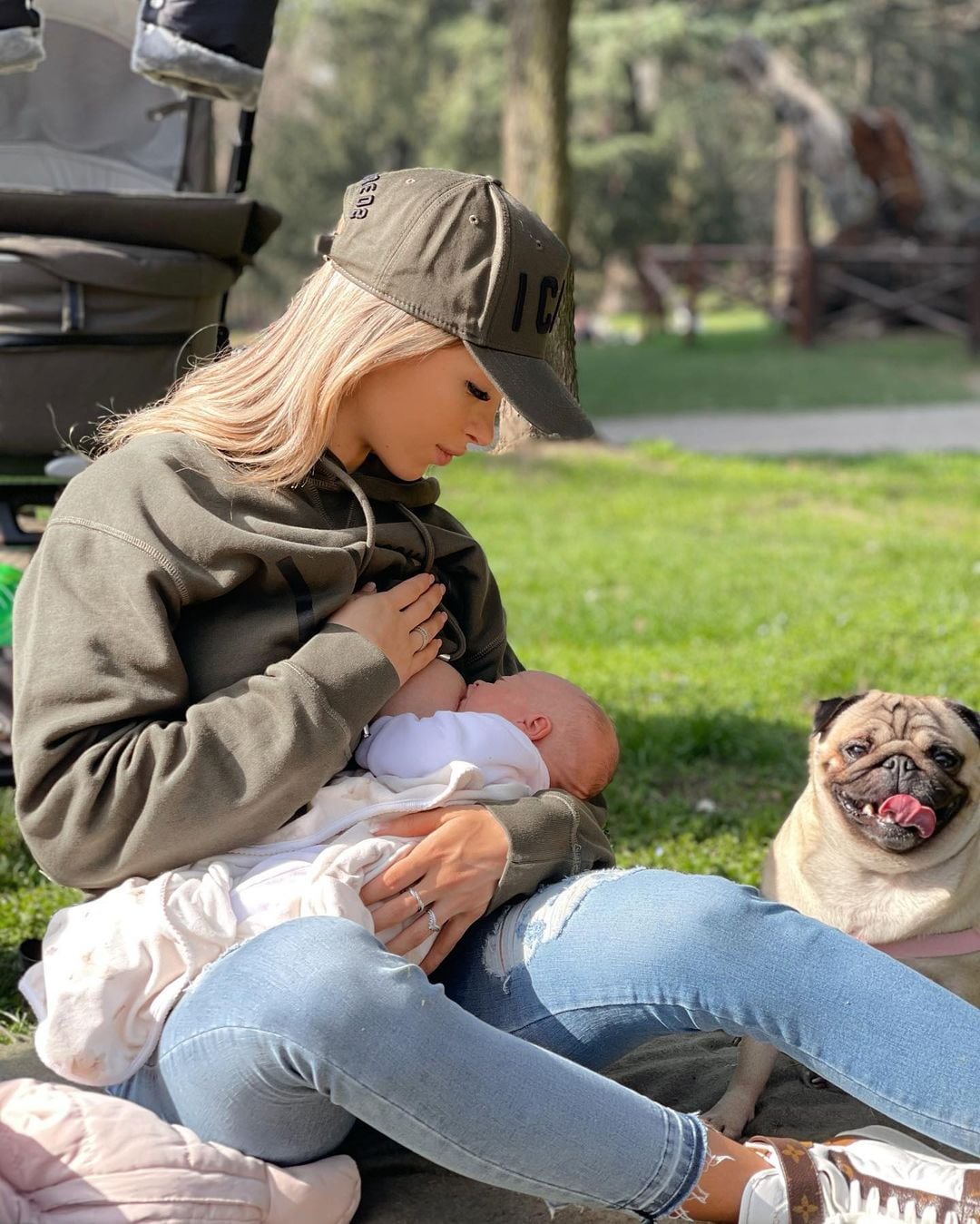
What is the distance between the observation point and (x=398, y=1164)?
8.27ft

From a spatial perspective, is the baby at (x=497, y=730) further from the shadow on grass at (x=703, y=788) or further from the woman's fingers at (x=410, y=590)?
the shadow on grass at (x=703, y=788)

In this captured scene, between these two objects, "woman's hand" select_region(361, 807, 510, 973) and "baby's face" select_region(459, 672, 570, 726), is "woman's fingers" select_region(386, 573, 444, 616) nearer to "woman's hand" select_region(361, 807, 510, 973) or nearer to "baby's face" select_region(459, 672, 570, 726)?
"baby's face" select_region(459, 672, 570, 726)

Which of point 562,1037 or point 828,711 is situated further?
point 828,711

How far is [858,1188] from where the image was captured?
7.46 ft

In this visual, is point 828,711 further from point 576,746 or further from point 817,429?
point 817,429

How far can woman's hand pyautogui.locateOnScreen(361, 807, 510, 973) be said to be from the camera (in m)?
2.31

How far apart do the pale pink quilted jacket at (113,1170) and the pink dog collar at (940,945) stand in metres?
1.45

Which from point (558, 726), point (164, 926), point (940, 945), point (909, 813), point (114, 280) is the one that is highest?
point (114, 280)

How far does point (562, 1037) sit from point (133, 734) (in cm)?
83

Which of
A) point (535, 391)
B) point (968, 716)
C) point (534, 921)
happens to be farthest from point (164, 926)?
point (968, 716)

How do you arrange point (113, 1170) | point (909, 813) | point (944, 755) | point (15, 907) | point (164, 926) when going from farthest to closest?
point (15, 907) < point (944, 755) < point (909, 813) < point (164, 926) < point (113, 1170)

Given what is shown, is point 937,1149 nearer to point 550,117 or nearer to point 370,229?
point 370,229

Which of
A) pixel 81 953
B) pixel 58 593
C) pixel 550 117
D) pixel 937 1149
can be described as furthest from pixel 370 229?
pixel 550 117

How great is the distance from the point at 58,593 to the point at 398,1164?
3.62ft
